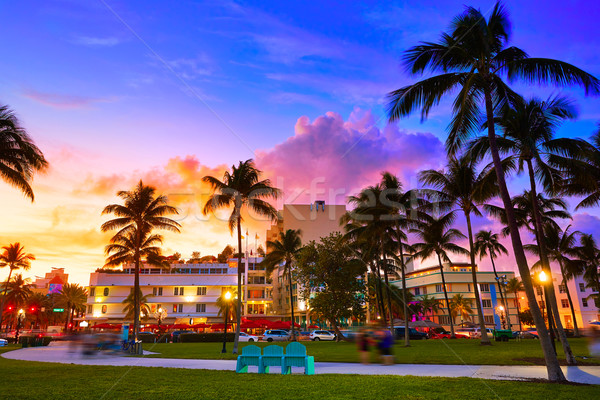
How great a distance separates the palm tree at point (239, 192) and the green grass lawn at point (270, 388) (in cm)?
1640

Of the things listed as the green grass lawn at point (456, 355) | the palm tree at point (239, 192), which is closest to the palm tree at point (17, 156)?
the palm tree at point (239, 192)

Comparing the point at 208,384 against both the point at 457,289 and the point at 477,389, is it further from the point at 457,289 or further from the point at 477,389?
the point at 457,289

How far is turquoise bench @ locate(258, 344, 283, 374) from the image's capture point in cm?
1445

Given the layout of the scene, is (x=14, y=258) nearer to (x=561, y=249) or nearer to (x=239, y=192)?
(x=239, y=192)

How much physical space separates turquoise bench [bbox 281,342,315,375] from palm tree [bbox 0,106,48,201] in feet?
61.4

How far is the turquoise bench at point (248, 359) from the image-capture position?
14.7 meters

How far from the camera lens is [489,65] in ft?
47.3

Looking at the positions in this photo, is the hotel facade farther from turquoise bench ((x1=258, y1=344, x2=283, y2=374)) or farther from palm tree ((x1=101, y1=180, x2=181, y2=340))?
turquoise bench ((x1=258, y1=344, x2=283, y2=374))

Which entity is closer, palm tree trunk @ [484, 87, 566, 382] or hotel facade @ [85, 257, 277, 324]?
palm tree trunk @ [484, 87, 566, 382]

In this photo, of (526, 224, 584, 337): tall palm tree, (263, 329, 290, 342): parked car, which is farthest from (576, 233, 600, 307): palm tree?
(263, 329, 290, 342): parked car

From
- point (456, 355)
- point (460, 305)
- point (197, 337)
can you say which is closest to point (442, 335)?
point (460, 305)

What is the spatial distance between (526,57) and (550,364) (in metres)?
10.1

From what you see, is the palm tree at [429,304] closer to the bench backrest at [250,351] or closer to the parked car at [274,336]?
the parked car at [274,336]

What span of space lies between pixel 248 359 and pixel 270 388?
14.5 feet
